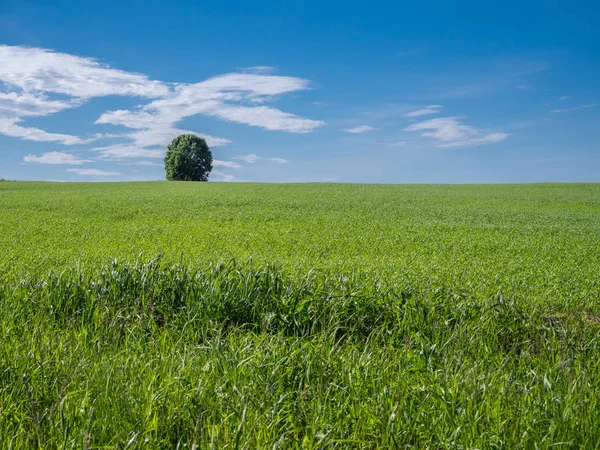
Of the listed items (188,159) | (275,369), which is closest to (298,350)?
(275,369)

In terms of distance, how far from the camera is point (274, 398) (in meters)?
3.99

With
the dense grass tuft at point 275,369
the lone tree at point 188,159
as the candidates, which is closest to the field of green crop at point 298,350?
the dense grass tuft at point 275,369

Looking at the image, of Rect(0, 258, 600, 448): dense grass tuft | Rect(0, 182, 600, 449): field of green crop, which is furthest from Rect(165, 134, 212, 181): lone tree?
Rect(0, 258, 600, 448): dense grass tuft

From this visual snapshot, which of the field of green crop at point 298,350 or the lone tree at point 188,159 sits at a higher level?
the lone tree at point 188,159

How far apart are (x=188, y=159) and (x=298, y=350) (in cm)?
7806

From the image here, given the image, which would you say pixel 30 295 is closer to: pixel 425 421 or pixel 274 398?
A: pixel 274 398

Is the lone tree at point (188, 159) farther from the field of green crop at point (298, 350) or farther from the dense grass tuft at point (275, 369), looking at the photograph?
the dense grass tuft at point (275, 369)

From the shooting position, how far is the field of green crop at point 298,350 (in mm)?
3656

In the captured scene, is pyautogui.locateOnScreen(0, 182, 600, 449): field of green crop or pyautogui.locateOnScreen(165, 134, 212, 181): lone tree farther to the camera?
pyautogui.locateOnScreen(165, 134, 212, 181): lone tree

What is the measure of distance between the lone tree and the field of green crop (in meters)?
67.9

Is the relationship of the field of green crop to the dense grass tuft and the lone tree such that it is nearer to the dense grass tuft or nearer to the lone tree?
the dense grass tuft

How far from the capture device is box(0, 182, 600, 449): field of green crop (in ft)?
12.0

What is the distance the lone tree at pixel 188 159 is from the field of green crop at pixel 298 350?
223ft

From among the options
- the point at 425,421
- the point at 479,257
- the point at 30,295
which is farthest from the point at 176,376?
the point at 479,257
